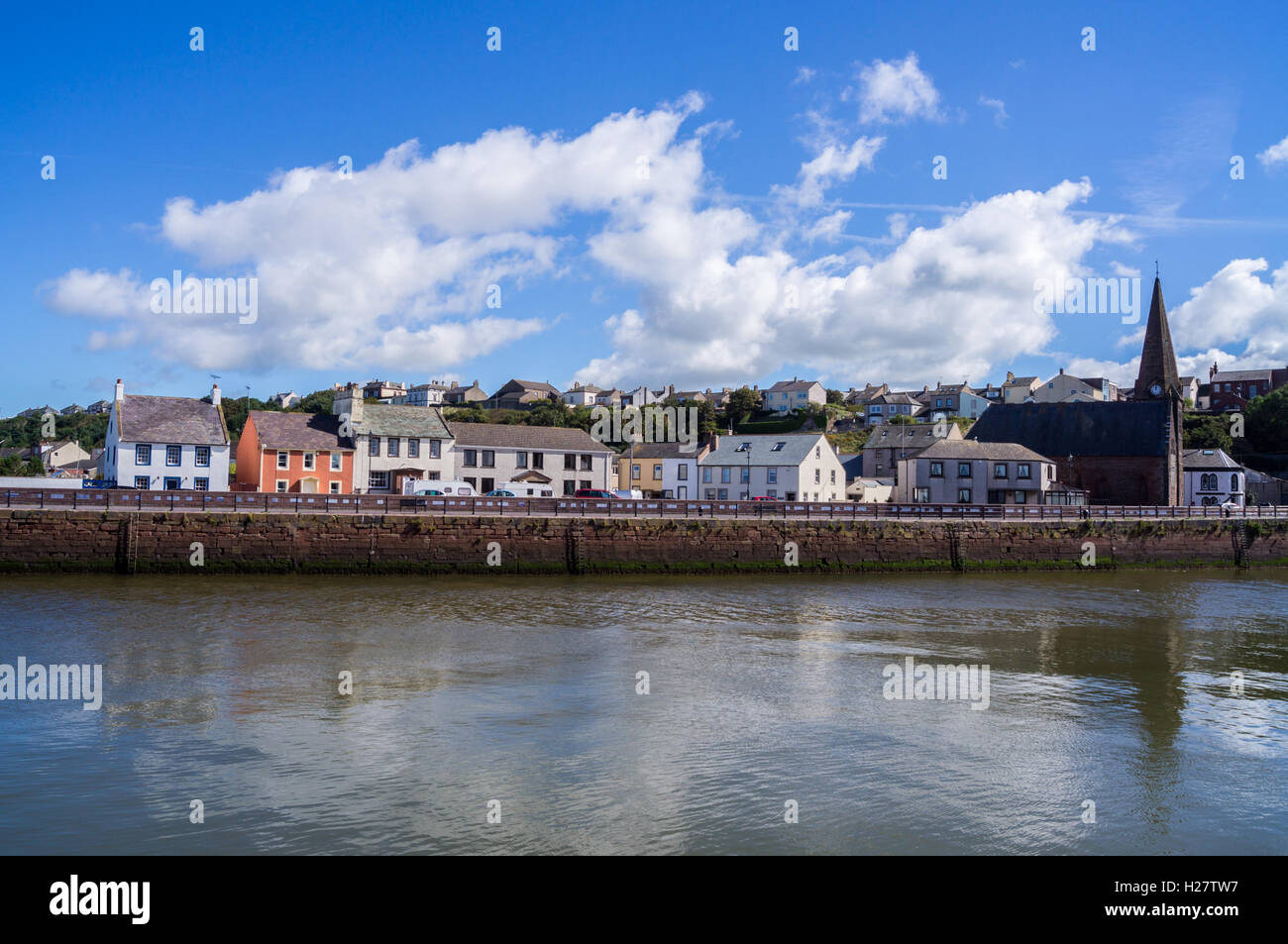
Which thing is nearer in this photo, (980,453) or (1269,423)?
(980,453)

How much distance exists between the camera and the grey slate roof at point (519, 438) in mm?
59062

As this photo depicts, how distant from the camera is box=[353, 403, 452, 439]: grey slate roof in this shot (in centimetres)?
5472

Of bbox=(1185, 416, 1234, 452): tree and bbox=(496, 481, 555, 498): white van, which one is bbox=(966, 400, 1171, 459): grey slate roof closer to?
bbox=(1185, 416, 1234, 452): tree

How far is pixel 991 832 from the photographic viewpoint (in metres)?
11.8

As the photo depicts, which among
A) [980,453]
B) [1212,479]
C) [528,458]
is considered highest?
[980,453]

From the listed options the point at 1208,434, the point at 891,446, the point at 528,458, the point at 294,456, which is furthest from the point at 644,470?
the point at 1208,434

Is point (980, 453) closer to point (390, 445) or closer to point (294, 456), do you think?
point (390, 445)

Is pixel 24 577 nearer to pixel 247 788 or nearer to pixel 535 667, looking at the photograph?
pixel 535 667

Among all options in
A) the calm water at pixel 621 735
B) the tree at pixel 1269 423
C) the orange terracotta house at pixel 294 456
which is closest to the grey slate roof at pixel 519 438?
the orange terracotta house at pixel 294 456

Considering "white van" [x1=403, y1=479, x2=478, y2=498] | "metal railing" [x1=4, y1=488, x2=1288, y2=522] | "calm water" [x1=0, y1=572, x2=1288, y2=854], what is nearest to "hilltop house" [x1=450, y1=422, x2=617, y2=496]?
"white van" [x1=403, y1=479, x2=478, y2=498]

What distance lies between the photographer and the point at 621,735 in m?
15.6

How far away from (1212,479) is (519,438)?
2036 inches
